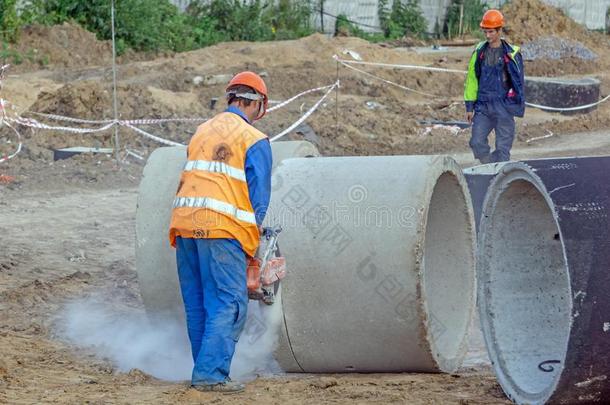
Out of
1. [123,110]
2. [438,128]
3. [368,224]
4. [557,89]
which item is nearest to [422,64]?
[557,89]

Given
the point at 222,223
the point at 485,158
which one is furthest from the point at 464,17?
the point at 222,223

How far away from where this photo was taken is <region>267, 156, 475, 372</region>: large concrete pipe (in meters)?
6.07

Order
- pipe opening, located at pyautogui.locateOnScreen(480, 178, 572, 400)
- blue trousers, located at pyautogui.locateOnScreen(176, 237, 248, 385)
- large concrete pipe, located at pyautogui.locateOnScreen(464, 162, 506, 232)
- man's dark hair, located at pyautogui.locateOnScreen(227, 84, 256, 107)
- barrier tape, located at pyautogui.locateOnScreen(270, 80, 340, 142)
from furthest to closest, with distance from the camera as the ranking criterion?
barrier tape, located at pyautogui.locateOnScreen(270, 80, 340, 142) < large concrete pipe, located at pyautogui.locateOnScreen(464, 162, 506, 232) < man's dark hair, located at pyautogui.locateOnScreen(227, 84, 256, 107) < blue trousers, located at pyautogui.locateOnScreen(176, 237, 248, 385) < pipe opening, located at pyautogui.locateOnScreen(480, 178, 572, 400)

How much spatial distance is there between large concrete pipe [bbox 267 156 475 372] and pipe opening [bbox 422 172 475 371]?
17.8 inches

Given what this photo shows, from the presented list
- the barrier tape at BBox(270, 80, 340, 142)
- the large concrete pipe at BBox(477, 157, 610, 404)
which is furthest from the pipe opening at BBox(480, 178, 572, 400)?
the barrier tape at BBox(270, 80, 340, 142)

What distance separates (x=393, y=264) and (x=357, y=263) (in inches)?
8.3

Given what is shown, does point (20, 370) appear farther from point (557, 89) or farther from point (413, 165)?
point (557, 89)

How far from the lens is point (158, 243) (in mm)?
6754

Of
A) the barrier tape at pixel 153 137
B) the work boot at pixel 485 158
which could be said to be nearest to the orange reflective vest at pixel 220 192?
the work boot at pixel 485 158

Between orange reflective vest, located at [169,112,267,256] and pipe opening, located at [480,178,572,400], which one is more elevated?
orange reflective vest, located at [169,112,267,256]

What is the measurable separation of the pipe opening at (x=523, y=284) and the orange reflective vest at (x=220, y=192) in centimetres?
134

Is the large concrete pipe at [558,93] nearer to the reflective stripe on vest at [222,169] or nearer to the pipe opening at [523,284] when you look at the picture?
the pipe opening at [523,284]

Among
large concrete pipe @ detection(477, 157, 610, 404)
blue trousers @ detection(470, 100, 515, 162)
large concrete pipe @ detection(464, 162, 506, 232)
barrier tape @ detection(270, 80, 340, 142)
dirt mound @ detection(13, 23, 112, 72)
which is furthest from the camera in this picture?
dirt mound @ detection(13, 23, 112, 72)

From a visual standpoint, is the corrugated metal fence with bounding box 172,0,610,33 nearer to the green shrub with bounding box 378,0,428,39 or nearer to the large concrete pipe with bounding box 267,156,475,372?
the green shrub with bounding box 378,0,428,39
